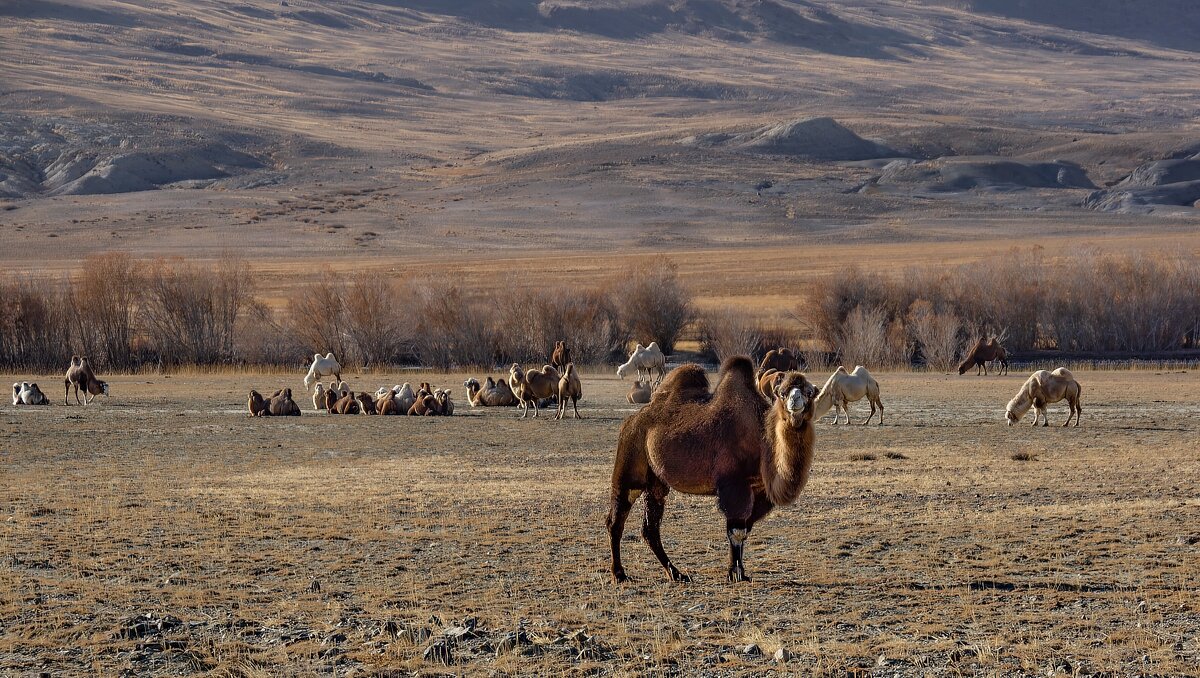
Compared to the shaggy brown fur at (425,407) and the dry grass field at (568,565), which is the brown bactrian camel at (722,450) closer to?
the dry grass field at (568,565)

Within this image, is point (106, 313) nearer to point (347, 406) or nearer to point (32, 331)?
point (32, 331)

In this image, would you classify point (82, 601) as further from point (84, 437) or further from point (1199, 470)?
point (84, 437)

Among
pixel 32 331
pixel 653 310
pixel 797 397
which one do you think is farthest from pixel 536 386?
pixel 32 331

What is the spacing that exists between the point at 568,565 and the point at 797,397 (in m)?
2.89

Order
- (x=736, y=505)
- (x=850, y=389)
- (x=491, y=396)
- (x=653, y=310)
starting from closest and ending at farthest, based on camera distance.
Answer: (x=736, y=505)
(x=850, y=389)
(x=491, y=396)
(x=653, y=310)

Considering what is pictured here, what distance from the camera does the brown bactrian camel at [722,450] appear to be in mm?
9578

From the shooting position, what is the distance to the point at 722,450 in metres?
9.98

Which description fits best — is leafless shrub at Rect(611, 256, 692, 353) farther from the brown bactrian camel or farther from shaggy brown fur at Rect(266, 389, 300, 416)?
the brown bactrian camel

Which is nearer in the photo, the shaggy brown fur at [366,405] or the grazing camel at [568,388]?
the grazing camel at [568,388]

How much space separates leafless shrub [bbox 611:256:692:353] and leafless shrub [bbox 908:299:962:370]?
25.3 ft

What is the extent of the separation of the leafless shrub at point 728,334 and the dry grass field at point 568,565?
23075 millimetres

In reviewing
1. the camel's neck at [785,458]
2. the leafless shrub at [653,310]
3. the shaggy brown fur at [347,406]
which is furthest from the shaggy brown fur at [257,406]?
the leafless shrub at [653,310]

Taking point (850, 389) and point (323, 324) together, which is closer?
point (850, 389)

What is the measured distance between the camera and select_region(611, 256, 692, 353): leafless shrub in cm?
4844
